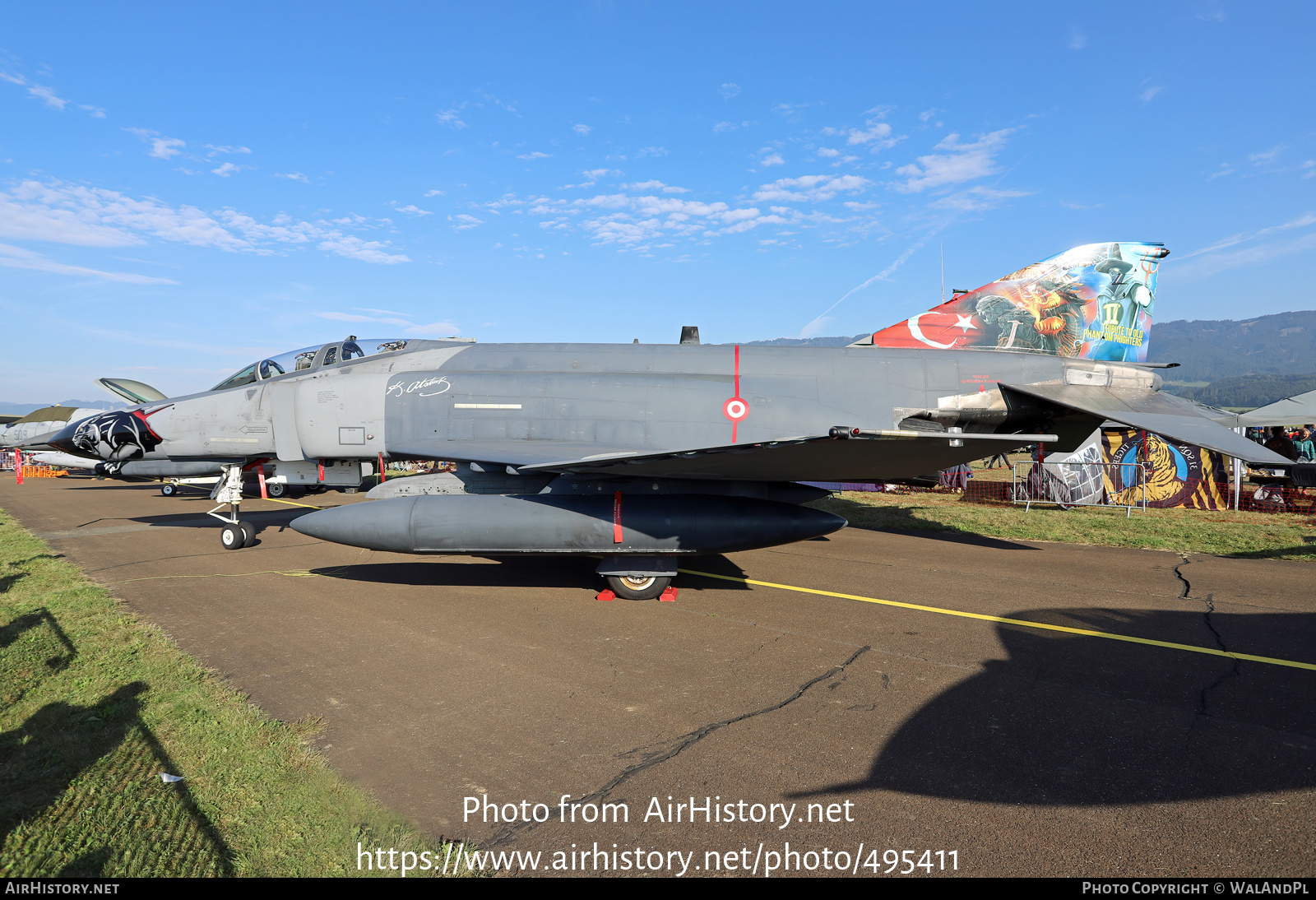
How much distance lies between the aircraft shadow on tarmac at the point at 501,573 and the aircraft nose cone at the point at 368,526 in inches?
46.8

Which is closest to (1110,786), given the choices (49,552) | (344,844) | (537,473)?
(344,844)

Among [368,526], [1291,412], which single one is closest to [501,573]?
[368,526]

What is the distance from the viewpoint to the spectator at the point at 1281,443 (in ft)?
60.7

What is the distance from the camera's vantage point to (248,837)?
3.03 metres

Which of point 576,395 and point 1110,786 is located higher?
point 576,395

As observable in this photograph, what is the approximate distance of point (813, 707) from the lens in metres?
4.64

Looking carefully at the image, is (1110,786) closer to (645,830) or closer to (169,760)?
(645,830)

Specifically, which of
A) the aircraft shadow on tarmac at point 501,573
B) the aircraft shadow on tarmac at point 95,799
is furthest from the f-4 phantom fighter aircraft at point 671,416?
the aircraft shadow on tarmac at point 95,799

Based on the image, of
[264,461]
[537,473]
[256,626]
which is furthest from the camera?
[264,461]

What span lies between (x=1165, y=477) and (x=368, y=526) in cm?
1950

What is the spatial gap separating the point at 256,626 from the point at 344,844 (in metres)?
4.44

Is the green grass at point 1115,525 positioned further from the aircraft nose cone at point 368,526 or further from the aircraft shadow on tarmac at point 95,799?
the aircraft shadow on tarmac at point 95,799

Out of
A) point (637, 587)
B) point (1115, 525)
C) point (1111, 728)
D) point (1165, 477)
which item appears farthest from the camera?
point (1165, 477)
